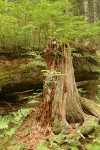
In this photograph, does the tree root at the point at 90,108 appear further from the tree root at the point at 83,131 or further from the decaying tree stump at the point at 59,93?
the tree root at the point at 83,131

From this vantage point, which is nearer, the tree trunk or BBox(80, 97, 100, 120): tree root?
the tree trunk

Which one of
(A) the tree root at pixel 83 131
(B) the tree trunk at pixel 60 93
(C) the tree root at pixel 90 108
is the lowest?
(A) the tree root at pixel 83 131

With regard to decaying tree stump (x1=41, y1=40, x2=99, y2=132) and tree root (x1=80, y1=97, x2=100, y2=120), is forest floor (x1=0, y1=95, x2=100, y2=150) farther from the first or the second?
tree root (x1=80, y1=97, x2=100, y2=120)

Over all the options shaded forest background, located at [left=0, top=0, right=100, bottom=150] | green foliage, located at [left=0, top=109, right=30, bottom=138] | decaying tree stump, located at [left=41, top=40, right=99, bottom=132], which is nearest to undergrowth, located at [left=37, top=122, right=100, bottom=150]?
decaying tree stump, located at [left=41, top=40, right=99, bottom=132]

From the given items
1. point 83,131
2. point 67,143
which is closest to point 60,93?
point 83,131

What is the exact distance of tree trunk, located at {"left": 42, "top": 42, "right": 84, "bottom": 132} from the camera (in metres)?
5.70

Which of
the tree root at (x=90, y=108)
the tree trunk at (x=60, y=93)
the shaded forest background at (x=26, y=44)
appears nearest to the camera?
the tree trunk at (x=60, y=93)

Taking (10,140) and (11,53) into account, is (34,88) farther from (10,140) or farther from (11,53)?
(10,140)

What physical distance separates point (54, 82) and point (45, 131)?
1.12 m

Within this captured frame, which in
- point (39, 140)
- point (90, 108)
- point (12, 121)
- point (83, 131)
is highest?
point (12, 121)

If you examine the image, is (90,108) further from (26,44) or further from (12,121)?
(26,44)

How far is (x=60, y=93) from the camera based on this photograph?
20.2ft

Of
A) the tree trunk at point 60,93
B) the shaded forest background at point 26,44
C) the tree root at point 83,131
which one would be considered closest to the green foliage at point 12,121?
the tree trunk at point 60,93

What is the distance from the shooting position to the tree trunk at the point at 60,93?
5703 millimetres
